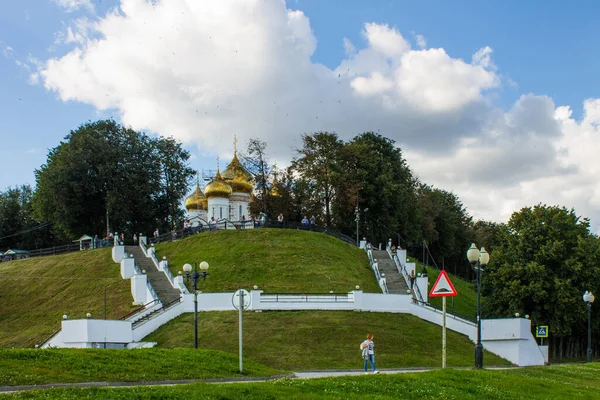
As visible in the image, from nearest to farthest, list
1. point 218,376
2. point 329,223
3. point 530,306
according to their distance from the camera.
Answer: point 218,376 → point 530,306 → point 329,223

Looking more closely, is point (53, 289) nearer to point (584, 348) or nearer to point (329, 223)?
point (329, 223)

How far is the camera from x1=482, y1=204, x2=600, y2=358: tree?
46.0 m

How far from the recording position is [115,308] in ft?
145

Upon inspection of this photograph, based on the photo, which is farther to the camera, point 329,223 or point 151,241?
point 329,223

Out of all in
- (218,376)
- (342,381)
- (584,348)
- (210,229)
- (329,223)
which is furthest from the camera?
(329,223)

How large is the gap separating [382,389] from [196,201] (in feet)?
216

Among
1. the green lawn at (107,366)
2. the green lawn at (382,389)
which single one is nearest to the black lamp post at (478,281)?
the green lawn at (382,389)

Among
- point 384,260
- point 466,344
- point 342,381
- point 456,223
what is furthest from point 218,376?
point 456,223

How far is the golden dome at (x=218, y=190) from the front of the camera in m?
71.0

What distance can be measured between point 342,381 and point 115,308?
31215mm

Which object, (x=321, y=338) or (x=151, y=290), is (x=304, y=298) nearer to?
(x=321, y=338)

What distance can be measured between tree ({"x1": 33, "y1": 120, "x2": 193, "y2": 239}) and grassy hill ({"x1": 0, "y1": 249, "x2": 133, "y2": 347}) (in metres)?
9.31

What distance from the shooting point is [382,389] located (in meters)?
15.7

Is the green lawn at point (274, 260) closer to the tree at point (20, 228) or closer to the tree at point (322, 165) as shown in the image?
the tree at point (322, 165)
